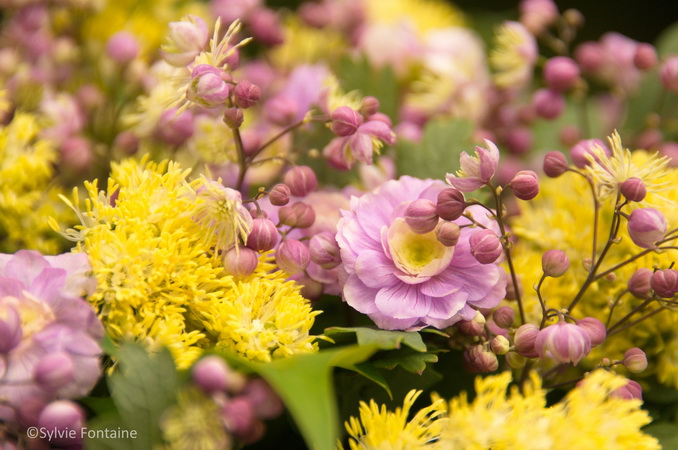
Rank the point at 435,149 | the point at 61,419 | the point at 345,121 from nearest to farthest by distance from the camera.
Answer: the point at 61,419, the point at 345,121, the point at 435,149

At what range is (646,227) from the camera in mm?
368

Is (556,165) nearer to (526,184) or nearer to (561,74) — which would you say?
(526,184)

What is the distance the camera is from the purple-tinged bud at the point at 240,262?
378mm

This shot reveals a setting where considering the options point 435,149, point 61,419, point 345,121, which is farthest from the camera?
point 435,149

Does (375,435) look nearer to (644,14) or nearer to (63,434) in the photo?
(63,434)

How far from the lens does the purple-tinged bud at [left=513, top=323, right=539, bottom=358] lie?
364mm

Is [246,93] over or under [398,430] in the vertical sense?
over

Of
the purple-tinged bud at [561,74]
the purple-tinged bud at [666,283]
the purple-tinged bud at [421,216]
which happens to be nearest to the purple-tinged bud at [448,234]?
the purple-tinged bud at [421,216]

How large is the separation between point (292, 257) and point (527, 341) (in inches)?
5.2

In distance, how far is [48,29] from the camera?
25.9 inches

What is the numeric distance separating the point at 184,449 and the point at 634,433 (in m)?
0.20

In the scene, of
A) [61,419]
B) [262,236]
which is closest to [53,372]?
[61,419]

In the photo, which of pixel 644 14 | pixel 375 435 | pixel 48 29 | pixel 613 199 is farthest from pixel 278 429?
pixel 644 14

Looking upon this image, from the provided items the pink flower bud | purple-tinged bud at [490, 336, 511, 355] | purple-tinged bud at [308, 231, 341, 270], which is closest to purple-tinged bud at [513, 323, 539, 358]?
purple-tinged bud at [490, 336, 511, 355]
